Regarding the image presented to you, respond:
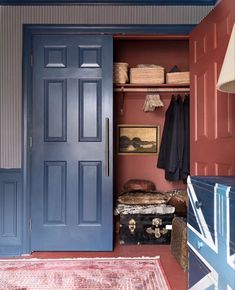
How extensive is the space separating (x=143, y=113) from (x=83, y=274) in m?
1.99

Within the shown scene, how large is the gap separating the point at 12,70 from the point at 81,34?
2.47 feet

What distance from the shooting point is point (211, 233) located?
1393 millimetres

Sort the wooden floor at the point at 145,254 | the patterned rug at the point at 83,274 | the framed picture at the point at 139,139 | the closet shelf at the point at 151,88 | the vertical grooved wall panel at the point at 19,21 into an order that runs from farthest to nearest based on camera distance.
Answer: the framed picture at the point at 139,139 < the closet shelf at the point at 151,88 < the vertical grooved wall panel at the point at 19,21 < the wooden floor at the point at 145,254 < the patterned rug at the point at 83,274

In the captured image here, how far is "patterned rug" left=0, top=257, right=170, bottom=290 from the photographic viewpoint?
7.67 ft

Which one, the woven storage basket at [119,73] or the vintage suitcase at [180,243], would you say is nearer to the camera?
the vintage suitcase at [180,243]

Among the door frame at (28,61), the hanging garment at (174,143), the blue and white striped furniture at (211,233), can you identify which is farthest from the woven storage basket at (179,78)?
the blue and white striped furniture at (211,233)

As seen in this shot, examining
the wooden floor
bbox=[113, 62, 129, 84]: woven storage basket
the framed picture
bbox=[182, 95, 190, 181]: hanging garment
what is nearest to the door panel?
the wooden floor

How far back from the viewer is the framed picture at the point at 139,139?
3.84 meters

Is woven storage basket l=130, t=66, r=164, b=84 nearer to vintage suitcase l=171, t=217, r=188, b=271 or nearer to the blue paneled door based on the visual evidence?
the blue paneled door

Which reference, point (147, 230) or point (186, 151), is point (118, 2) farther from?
point (147, 230)

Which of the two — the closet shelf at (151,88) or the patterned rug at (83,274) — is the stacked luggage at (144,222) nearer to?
the patterned rug at (83,274)

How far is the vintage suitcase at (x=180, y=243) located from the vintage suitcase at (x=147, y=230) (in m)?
0.35

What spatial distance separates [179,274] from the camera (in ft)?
8.48

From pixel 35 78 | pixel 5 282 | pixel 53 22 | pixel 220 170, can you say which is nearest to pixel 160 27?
pixel 53 22
